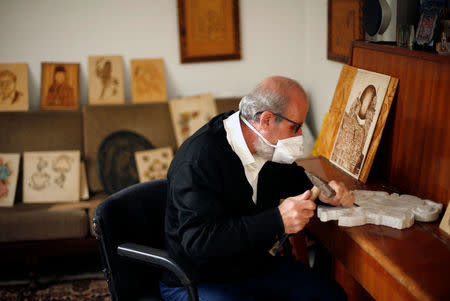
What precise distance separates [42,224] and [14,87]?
4.12ft

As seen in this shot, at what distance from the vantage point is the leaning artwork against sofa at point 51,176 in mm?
3352

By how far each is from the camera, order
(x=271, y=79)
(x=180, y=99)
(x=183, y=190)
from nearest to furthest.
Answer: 1. (x=183, y=190)
2. (x=271, y=79)
3. (x=180, y=99)

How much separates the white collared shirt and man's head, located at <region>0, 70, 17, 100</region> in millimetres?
2590

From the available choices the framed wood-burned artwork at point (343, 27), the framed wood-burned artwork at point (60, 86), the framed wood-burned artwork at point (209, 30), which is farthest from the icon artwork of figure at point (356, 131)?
the framed wood-burned artwork at point (60, 86)

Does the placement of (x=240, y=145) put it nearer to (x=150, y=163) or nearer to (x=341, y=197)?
(x=341, y=197)

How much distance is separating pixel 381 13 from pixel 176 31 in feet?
7.03

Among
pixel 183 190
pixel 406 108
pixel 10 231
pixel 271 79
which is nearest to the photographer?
pixel 183 190

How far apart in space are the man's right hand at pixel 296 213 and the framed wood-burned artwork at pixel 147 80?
241 centimetres

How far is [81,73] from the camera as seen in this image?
3766 millimetres

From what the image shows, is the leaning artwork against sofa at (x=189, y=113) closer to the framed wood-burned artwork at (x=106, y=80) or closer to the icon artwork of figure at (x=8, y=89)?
the framed wood-burned artwork at (x=106, y=80)

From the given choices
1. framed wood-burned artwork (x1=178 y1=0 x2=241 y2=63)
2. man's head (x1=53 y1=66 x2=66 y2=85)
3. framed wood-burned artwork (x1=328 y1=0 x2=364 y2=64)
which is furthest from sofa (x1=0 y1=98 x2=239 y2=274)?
framed wood-burned artwork (x1=328 y1=0 x2=364 y2=64)

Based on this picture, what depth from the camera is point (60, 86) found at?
369 centimetres

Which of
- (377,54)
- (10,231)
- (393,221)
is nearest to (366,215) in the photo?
(393,221)

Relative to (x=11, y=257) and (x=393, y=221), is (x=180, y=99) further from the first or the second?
(x=393, y=221)
